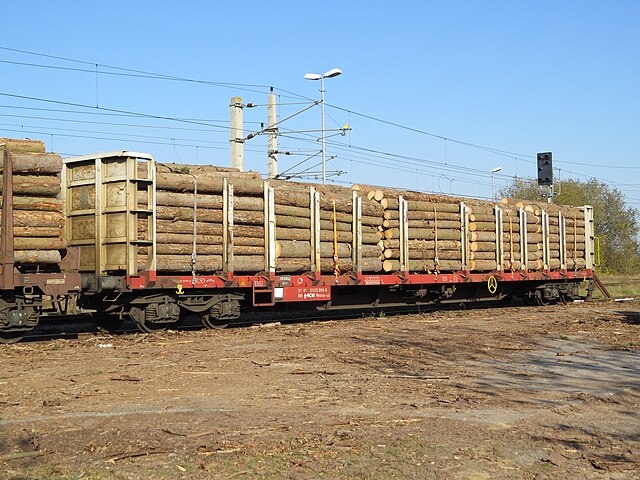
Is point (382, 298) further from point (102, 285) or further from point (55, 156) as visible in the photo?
point (55, 156)

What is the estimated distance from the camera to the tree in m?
61.0

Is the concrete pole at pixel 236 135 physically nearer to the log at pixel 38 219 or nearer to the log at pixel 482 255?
the log at pixel 482 255

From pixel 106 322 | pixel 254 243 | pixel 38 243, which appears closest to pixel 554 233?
pixel 254 243

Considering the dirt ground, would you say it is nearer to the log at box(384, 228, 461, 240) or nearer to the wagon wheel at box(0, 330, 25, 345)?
the wagon wheel at box(0, 330, 25, 345)

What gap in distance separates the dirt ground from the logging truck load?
1379 millimetres

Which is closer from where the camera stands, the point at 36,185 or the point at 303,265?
the point at 36,185

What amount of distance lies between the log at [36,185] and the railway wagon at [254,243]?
1.40 m

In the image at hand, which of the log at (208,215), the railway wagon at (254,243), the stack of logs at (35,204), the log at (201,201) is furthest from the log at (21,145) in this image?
the log at (208,215)

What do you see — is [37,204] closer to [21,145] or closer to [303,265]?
[21,145]

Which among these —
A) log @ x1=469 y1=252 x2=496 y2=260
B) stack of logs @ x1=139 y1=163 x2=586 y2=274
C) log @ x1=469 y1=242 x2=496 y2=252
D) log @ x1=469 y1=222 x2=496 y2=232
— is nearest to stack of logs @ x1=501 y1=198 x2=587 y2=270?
stack of logs @ x1=139 y1=163 x2=586 y2=274

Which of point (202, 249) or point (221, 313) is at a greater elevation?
point (202, 249)

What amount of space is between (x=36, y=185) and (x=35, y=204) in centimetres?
33

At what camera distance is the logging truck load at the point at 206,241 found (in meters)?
12.7

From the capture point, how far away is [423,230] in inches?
797
